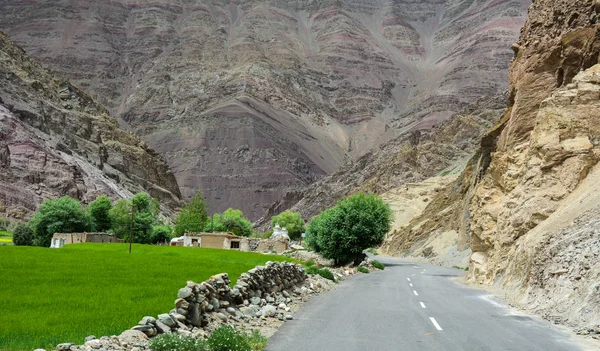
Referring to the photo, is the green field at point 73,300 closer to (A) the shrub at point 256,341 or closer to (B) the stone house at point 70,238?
(A) the shrub at point 256,341

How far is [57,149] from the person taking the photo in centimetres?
13425

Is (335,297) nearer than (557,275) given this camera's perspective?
No

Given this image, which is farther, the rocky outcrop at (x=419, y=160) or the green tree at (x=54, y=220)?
the rocky outcrop at (x=419, y=160)

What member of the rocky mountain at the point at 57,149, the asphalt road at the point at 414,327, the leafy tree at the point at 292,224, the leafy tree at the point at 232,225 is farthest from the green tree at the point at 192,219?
the asphalt road at the point at 414,327

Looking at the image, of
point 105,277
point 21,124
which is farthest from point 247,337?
point 21,124

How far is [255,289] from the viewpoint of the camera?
19281 mm

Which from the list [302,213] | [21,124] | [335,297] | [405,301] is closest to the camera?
[405,301]

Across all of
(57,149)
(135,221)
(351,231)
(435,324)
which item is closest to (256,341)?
(435,324)

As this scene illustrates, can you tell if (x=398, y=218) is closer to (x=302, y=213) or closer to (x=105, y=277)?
(x=302, y=213)

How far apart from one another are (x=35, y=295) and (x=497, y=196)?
2899 centimetres

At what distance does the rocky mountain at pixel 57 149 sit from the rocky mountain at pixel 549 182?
96.3 m

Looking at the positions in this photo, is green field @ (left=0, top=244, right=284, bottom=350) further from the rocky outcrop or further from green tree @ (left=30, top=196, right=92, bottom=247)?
the rocky outcrop

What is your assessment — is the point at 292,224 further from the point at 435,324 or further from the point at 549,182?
the point at 435,324

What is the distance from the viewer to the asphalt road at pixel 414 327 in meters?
12.4
